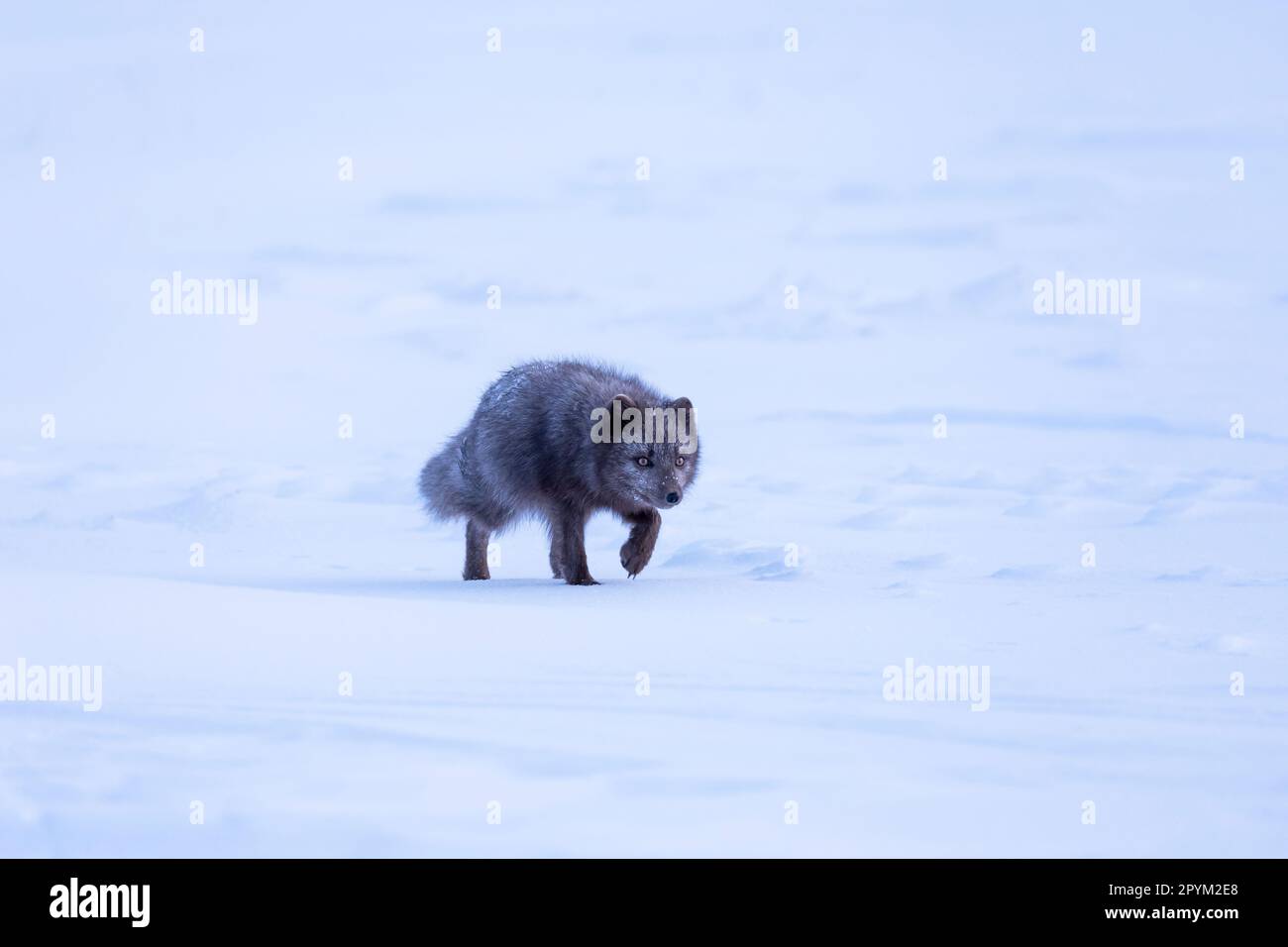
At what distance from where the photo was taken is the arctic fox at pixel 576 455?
1289cm

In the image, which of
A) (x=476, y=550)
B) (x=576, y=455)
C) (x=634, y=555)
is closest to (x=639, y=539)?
(x=634, y=555)

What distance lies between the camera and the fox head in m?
12.8

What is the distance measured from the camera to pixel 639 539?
13.6 meters

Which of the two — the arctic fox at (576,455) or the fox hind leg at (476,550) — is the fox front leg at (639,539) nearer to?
the arctic fox at (576,455)

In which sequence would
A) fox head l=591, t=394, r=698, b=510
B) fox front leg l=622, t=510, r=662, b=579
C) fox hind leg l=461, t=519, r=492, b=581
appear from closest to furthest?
fox head l=591, t=394, r=698, b=510 → fox front leg l=622, t=510, r=662, b=579 → fox hind leg l=461, t=519, r=492, b=581

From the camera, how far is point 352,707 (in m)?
7.93

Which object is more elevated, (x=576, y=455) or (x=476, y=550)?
(x=576, y=455)

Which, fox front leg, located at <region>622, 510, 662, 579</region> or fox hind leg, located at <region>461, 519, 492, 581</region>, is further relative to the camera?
fox hind leg, located at <region>461, 519, 492, 581</region>

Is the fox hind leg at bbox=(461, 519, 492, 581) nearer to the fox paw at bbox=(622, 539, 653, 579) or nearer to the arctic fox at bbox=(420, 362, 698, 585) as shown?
the arctic fox at bbox=(420, 362, 698, 585)

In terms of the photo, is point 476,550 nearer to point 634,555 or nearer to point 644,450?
point 634,555

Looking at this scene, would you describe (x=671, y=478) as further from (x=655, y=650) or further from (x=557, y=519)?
(x=655, y=650)

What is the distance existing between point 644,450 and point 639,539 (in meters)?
1.04

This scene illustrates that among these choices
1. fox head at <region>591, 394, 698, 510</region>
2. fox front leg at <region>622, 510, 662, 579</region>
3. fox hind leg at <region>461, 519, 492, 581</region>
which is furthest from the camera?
fox hind leg at <region>461, 519, 492, 581</region>

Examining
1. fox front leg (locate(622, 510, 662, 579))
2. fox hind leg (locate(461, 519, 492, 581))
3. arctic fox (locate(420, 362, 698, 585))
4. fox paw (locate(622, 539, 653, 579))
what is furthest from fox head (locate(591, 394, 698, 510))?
fox hind leg (locate(461, 519, 492, 581))
